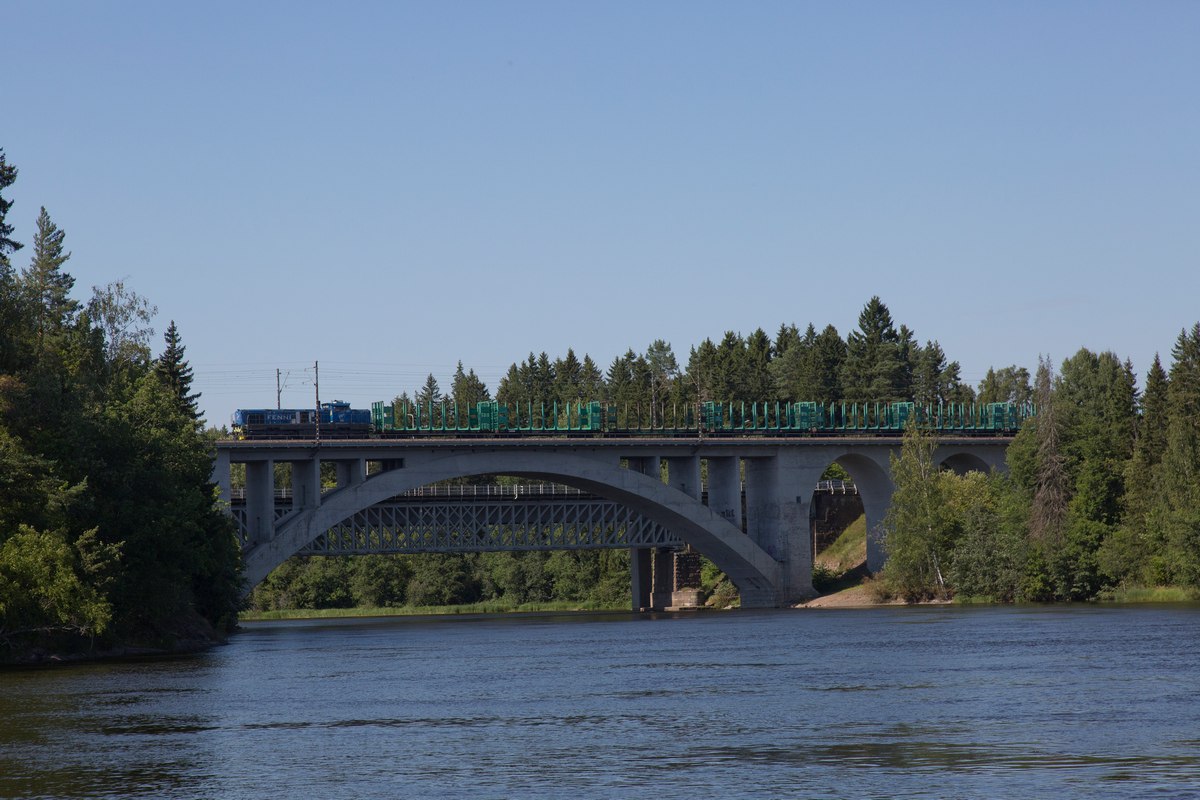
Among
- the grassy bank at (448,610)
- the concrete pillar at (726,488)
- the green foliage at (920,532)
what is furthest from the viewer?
the grassy bank at (448,610)

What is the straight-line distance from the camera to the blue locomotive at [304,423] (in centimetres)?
8119

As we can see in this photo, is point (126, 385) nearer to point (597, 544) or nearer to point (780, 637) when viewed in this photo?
point (780, 637)

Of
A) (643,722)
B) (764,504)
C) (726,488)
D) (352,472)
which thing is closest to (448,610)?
(726,488)

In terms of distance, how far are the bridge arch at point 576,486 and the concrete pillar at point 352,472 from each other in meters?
1.21

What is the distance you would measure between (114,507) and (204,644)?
13300 millimetres

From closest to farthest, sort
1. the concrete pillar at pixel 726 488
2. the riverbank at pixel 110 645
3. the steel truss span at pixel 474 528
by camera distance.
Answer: the riverbank at pixel 110 645, the steel truss span at pixel 474 528, the concrete pillar at pixel 726 488

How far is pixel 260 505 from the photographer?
82062mm

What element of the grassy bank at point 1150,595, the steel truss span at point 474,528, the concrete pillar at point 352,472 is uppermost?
the concrete pillar at point 352,472

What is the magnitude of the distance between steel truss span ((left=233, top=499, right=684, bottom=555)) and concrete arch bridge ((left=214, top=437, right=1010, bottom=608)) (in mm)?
814

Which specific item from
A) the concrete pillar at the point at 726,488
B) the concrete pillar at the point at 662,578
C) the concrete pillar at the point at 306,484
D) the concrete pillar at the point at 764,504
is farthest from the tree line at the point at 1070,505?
the concrete pillar at the point at 306,484

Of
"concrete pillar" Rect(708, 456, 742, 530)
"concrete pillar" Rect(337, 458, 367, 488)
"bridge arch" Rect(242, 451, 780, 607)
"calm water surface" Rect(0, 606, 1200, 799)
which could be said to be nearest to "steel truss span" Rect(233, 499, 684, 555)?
"bridge arch" Rect(242, 451, 780, 607)

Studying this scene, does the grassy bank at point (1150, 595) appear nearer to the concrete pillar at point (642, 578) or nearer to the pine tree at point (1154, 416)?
the pine tree at point (1154, 416)

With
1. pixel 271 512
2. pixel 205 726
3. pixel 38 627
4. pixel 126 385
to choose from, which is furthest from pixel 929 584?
pixel 205 726

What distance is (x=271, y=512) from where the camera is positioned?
81.8m
